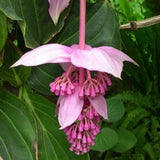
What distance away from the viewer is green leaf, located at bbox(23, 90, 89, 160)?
0.55 meters

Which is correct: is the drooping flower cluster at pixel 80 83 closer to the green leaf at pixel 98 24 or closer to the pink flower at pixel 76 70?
the pink flower at pixel 76 70

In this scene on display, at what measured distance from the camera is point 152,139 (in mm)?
1315

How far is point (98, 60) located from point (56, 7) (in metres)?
0.16

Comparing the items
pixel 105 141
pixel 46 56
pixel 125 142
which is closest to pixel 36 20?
pixel 46 56

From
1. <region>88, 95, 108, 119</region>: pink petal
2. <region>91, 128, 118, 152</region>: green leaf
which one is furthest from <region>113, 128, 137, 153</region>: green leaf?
<region>88, 95, 108, 119</region>: pink petal

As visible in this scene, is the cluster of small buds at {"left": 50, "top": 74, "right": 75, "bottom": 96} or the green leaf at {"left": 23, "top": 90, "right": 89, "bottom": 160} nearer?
the cluster of small buds at {"left": 50, "top": 74, "right": 75, "bottom": 96}

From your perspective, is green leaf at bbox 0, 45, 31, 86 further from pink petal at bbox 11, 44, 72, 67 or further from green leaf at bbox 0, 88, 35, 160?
pink petal at bbox 11, 44, 72, 67

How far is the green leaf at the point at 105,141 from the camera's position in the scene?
3.24ft

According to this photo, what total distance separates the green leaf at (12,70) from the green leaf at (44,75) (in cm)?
2

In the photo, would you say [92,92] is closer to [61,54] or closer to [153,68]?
[61,54]

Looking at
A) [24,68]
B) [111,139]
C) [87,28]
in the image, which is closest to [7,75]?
[24,68]

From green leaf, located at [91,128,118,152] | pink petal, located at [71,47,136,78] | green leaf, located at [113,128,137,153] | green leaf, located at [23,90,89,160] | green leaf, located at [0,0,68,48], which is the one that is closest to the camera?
pink petal, located at [71,47,136,78]

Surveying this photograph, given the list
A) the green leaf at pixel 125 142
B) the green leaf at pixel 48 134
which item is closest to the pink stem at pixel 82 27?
the green leaf at pixel 48 134

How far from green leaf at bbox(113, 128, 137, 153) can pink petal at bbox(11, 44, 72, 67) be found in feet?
2.73
